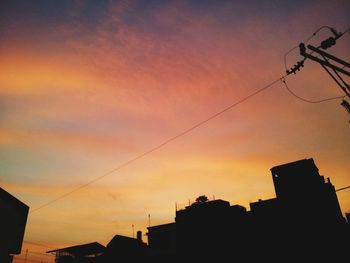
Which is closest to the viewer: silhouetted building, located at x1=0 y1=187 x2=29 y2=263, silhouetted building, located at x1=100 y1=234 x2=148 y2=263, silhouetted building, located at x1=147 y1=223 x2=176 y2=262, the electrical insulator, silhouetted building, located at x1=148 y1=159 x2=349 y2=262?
the electrical insulator

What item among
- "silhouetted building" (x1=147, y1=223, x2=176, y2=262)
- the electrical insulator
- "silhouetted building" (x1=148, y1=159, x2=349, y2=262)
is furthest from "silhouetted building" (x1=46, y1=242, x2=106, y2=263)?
the electrical insulator

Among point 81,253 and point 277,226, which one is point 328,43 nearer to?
point 277,226

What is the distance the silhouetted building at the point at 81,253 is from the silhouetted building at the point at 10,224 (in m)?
18.1

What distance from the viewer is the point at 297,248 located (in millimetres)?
28484

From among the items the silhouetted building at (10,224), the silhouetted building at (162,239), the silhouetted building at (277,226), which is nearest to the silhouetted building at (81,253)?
the silhouetted building at (162,239)

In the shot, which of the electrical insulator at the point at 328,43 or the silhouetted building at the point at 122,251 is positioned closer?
the electrical insulator at the point at 328,43

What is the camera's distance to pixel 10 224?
21828 millimetres

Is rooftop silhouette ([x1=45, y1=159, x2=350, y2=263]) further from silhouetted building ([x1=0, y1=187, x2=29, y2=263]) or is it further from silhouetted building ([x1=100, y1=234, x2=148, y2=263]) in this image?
silhouetted building ([x1=0, y1=187, x2=29, y2=263])

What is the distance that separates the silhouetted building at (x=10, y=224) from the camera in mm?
20844

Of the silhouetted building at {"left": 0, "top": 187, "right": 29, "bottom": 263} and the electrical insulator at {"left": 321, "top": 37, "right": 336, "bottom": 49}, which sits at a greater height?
the electrical insulator at {"left": 321, "top": 37, "right": 336, "bottom": 49}

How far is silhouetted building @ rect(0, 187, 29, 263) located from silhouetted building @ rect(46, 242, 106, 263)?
18105mm

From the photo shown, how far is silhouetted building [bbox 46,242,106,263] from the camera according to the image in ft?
129

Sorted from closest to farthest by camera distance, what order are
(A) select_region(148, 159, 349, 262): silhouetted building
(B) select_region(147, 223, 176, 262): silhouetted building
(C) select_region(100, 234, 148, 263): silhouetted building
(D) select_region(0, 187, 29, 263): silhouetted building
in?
1. (D) select_region(0, 187, 29, 263): silhouetted building
2. (A) select_region(148, 159, 349, 262): silhouetted building
3. (C) select_region(100, 234, 148, 263): silhouetted building
4. (B) select_region(147, 223, 176, 262): silhouetted building

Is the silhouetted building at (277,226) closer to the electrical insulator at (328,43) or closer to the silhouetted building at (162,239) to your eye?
the silhouetted building at (162,239)
